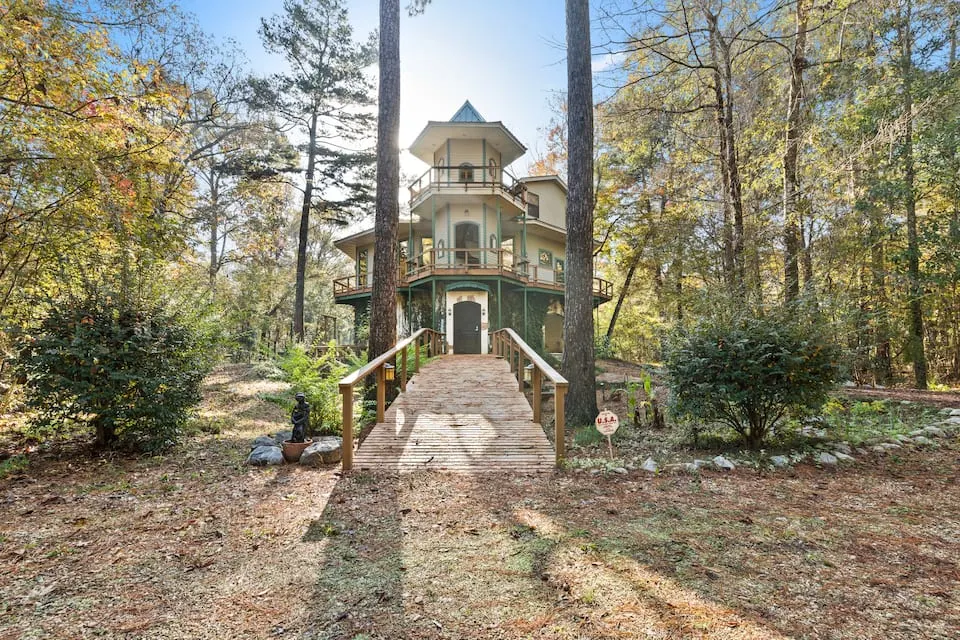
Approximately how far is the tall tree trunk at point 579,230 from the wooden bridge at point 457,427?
101 centimetres

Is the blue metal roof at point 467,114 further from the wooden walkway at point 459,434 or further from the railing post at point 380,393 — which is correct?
the railing post at point 380,393

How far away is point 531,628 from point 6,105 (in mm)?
7967

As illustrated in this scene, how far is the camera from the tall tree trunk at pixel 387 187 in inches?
295

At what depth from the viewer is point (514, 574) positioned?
2508 millimetres

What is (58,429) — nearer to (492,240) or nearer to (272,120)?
(492,240)

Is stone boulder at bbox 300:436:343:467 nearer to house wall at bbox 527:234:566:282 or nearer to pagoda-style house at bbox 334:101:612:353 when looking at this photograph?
pagoda-style house at bbox 334:101:612:353

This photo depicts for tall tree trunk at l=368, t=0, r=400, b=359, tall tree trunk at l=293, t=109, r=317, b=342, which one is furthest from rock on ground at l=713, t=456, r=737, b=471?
tall tree trunk at l=293, t=109, r=317, b=342

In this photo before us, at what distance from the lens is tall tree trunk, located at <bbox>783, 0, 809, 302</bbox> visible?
935cm

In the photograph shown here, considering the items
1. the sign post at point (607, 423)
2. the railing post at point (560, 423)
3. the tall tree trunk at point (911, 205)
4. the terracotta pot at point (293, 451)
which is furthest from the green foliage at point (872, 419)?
the terracotta pot at point (293, 451)

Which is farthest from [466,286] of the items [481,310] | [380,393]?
[380,393]

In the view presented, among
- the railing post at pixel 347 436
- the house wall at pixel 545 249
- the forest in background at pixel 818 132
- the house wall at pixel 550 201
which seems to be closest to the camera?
the railing post at pixel 347 436

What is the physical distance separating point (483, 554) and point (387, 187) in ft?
21.5

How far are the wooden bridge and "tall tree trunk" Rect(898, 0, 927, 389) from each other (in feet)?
28.9

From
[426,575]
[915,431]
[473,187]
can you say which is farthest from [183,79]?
[915,431]
